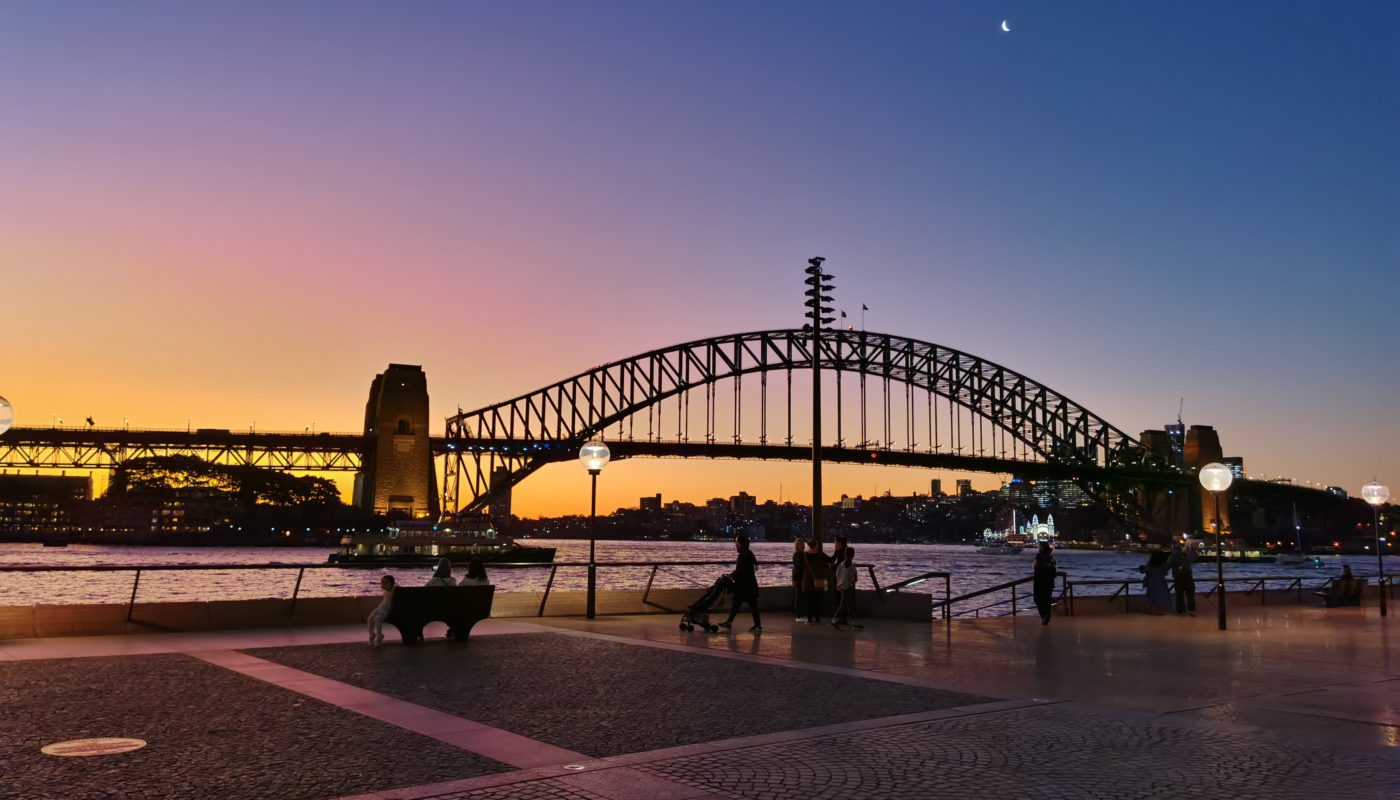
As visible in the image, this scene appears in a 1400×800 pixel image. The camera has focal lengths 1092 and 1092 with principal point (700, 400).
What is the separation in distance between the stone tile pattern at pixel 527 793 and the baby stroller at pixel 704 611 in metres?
11.8

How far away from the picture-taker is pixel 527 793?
688 centimetres

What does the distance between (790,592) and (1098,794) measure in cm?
1690

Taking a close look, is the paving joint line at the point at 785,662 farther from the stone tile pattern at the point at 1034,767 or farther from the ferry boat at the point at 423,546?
the ferry boat at the point at 423,546

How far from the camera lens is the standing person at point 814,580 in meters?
20.6

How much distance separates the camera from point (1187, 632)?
66.0 ft

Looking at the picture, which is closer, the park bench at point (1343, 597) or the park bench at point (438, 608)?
the park bench at point (438, 608)

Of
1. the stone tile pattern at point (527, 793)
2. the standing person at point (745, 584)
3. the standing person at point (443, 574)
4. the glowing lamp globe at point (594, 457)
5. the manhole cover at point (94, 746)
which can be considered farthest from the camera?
the glowing lamp globe at point (594, 457)

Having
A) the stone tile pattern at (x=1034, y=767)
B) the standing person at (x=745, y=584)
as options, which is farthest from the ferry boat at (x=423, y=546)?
the stone tile pattern at (x=1034, y=767)

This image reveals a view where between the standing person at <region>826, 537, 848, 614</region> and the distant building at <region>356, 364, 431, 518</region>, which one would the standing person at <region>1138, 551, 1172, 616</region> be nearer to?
the standing person at <region>826, 537, 848, 614</region>

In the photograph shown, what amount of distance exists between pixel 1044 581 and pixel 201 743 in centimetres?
1704

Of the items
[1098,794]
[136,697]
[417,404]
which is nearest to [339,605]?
[136,697]

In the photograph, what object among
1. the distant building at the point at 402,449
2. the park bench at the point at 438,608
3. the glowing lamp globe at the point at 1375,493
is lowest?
the park bench at the point at 438,608

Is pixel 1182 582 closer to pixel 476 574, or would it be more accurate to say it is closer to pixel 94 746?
pixel 476 574

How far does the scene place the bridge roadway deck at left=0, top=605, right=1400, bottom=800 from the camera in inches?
287
